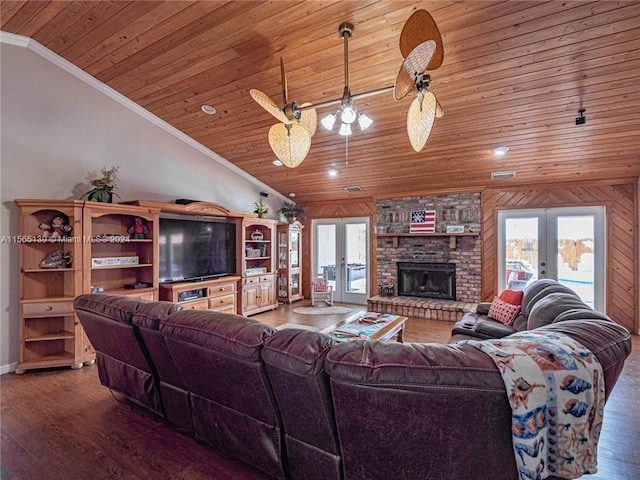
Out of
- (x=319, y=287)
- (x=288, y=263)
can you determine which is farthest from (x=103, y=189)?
(x=319, y=287)

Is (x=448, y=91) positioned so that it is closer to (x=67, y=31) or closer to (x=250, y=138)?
(x=250, y=138)

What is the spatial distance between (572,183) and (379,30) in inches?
170

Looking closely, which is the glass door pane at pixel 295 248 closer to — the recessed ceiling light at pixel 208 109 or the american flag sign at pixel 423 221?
the american flag sign at pixel 423 221

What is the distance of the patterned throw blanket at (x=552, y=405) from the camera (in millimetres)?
1185

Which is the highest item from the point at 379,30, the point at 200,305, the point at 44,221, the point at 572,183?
the point at 379,30

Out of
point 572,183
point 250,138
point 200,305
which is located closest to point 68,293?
point 200,305

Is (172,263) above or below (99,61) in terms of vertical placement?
below

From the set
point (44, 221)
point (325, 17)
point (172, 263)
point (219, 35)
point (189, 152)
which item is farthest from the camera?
point (189, 152)

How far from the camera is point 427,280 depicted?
20.8 ft

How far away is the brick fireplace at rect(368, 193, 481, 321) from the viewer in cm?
584

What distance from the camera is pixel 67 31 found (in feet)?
11.0

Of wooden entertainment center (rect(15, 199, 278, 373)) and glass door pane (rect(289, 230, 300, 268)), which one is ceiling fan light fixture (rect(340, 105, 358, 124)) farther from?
glass door pane (rect(289, 230, 300, 268))

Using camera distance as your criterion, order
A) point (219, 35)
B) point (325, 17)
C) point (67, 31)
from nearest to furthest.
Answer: point (325, 17), point (219, 35), point (67, 31)

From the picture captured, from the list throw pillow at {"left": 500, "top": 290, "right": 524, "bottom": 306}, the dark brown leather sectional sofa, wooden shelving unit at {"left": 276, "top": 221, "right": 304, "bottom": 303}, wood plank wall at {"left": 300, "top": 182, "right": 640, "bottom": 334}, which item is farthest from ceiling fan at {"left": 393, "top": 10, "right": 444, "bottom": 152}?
wooden shelving unit at {"left": 276, "top": 221, "right": 304, "bottom": 303}
